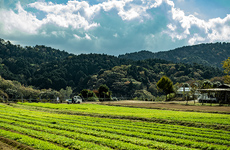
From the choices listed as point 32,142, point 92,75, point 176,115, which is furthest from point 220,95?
point 92,75

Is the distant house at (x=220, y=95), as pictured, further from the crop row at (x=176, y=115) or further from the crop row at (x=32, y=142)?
the crop row at (x=32, y=142)

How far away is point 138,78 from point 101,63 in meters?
49.4

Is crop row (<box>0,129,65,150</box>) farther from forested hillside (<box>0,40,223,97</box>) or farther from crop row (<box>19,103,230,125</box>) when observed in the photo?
forested hillside (<box>0,40,223,97</box>)

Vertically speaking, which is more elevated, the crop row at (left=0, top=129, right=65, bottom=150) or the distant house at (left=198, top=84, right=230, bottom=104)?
the distant house at (left=198, top=84, right=230, bottom=104)

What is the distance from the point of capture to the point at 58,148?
11.1 metres

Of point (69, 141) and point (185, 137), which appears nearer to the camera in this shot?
point (69, 141)

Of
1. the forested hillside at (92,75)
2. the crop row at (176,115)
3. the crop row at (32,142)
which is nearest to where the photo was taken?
the crop row at (32,142)

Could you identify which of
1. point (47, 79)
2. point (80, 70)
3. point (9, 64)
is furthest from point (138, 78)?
point (9, 64)

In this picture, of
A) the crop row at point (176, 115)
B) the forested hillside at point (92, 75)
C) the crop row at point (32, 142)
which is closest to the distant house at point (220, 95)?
the crop row at point (176, 115)

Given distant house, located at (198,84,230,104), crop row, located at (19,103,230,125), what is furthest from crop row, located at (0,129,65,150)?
distant house, located at (198,84,230,104)

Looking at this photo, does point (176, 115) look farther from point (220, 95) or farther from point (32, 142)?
point (220, 95)

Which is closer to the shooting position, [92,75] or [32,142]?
[32,142]

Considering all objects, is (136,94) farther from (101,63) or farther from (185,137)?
(185,137)

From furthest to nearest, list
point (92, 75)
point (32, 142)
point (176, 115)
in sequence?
point (92, 75), point (176, 115), point (32, 142)
